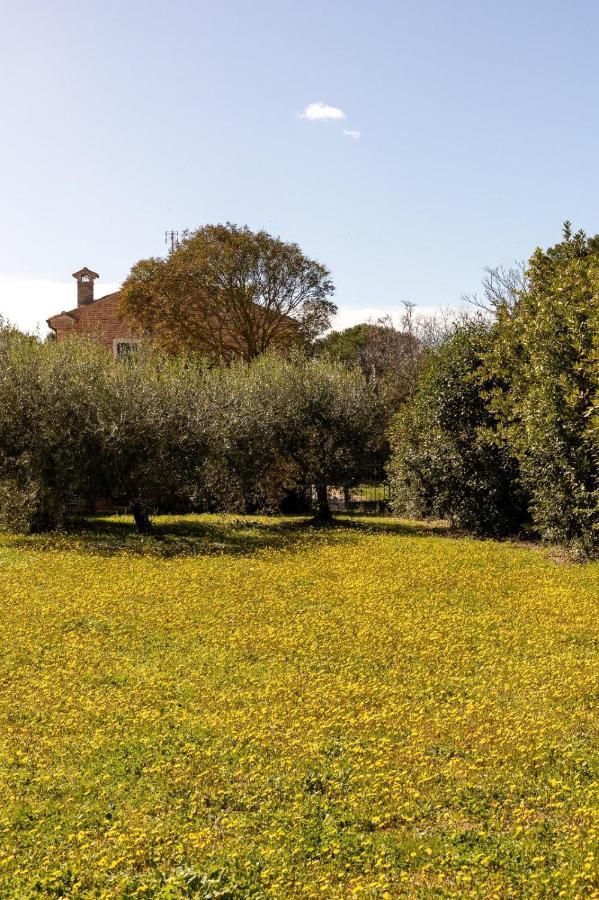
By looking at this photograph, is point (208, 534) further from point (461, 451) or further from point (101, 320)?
point (101, 320)

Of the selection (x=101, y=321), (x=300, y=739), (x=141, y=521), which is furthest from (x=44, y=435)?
(x=101, y=321)

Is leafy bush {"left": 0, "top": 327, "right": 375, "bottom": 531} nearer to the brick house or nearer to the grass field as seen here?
the grass field

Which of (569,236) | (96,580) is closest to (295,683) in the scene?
(96,580)

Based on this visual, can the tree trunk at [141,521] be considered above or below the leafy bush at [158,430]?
below

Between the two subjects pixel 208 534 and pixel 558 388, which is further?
pixel 208 534

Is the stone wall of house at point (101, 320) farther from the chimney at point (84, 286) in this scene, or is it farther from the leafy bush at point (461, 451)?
the leafy bush at point (461, 451)

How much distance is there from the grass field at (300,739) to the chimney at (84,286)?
36.0 meters

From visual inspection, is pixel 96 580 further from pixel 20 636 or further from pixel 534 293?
pixel 534 293

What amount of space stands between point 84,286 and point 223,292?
12.7 m

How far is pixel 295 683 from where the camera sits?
10.7 meters

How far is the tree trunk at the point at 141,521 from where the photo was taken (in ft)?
87.0

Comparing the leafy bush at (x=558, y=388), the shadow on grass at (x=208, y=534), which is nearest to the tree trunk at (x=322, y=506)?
the shadow on grass at (x=208, y=534)

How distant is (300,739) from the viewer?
8.72m

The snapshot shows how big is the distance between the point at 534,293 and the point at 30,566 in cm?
1582
